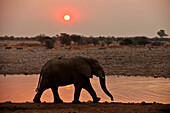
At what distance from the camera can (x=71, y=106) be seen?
1003 cm

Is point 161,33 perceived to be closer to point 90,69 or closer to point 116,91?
point 116,91

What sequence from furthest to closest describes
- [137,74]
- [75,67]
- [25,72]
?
[25,72], [137,74], [75,67]

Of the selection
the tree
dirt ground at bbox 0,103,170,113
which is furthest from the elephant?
the tree

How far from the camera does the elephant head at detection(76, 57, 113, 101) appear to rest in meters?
11.2

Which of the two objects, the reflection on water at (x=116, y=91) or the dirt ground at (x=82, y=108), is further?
the reflection on water at (x=116, y=91)

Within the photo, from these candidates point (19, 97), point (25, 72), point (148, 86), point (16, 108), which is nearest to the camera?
point (16, 108)

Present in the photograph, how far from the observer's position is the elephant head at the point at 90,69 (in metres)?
11.2

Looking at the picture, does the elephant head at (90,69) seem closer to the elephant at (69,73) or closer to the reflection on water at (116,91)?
the elephant at (69,73)

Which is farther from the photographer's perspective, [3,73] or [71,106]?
[3,73]

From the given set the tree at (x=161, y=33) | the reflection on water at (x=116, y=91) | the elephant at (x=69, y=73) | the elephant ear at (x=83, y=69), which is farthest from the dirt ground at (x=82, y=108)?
the tree at (x=161, y=33)

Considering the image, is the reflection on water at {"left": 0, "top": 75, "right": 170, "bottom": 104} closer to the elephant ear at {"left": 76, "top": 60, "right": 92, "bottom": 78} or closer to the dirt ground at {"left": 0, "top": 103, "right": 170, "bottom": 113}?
the elephant ear at {"left": 76, "top": 60, "right": 92, "bottom": 78}

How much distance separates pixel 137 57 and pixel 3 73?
12.8m

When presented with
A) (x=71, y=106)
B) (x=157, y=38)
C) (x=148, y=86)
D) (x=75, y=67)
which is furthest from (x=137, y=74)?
(x=157, y=38)

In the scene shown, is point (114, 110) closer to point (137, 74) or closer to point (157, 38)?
point (137, 74)
